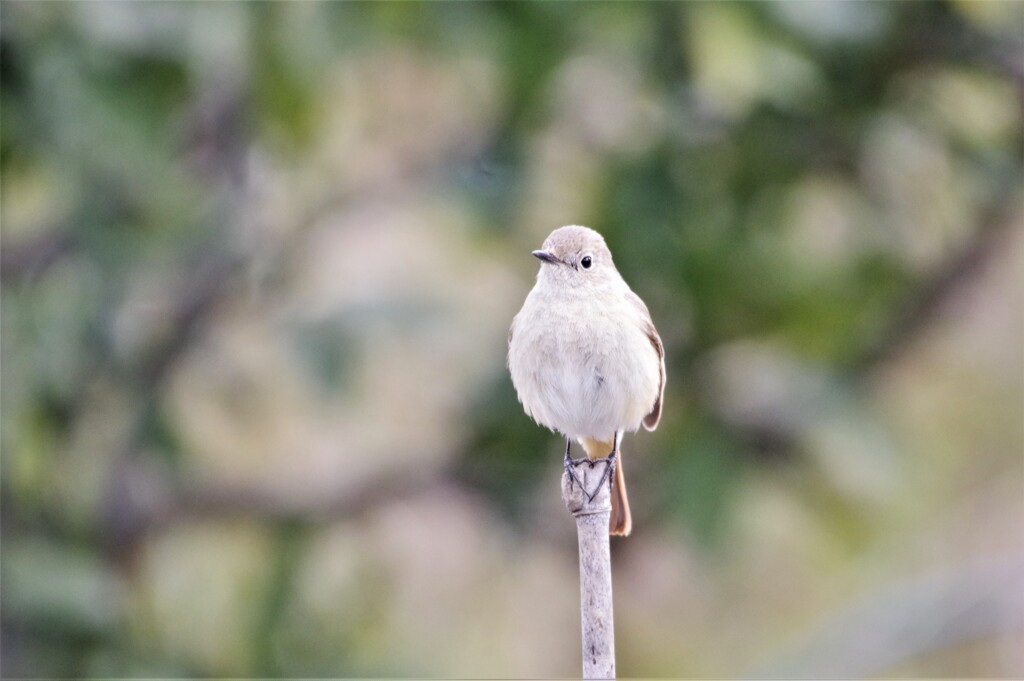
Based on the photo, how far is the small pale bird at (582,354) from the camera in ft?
10.5

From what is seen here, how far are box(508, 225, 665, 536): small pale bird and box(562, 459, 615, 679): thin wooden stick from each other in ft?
3.15

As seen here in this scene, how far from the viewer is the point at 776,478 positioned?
6.11m

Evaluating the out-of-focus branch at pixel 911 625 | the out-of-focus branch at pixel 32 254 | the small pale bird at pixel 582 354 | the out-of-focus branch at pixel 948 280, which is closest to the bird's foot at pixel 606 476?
the small pale bird at pixel 582 354

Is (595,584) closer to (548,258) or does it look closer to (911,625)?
(548,258)

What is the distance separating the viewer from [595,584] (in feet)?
6.18

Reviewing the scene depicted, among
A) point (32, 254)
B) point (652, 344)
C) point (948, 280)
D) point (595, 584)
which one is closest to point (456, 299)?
point (32, 254)

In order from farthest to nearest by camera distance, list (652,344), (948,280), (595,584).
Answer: (948,280)
(652,344)
(595,584)

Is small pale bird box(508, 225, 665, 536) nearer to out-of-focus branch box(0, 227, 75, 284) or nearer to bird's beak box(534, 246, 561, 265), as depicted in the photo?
bird's beak box(534, 246, 561, 265)

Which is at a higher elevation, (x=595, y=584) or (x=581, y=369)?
(x=581, y=369)

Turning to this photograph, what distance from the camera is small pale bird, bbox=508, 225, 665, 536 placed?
3.21m

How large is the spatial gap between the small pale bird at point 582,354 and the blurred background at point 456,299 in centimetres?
139

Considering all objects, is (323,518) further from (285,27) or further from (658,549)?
(285,27)

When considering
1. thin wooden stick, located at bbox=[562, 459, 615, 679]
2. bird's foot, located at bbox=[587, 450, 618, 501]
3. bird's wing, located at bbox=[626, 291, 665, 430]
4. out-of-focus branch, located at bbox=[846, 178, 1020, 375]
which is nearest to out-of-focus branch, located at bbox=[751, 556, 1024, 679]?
out-of-focus branch, located at bbox=[846, 178, 1020, 375]

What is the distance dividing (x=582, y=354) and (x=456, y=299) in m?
3.03
